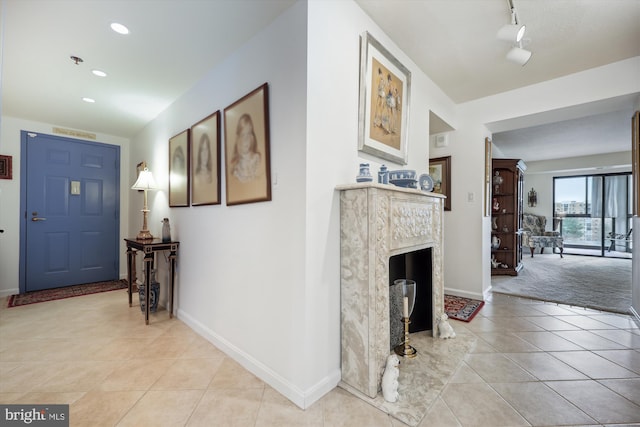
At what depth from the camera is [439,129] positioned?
12.1ft

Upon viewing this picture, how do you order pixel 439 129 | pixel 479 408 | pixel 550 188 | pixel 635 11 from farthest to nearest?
pixel 550 188, pixel 439 129, pixel 635 11, pixel 479 408

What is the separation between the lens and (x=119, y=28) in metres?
1.97

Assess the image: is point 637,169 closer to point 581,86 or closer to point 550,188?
point 581,86

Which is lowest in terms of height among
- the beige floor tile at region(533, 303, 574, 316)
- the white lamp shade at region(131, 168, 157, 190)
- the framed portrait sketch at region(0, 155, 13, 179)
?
the beige floor tile at region(533, 303, 574, 316)

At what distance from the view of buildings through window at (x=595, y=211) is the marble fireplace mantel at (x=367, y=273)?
8.14 metres

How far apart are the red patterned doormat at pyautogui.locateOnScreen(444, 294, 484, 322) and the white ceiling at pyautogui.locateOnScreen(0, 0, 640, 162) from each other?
7.40 feet

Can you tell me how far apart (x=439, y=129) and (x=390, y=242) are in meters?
2.61

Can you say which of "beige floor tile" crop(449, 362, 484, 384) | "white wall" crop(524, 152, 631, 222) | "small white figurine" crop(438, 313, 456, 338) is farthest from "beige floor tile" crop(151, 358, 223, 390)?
"white wall" crop(524, 152, 631, 222)

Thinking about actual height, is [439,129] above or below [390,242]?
above

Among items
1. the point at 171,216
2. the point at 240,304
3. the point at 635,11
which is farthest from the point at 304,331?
the point at 635,11

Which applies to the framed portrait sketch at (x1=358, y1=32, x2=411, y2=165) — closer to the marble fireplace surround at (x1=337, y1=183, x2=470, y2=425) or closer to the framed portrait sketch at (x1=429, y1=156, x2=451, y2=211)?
the marble fireplace surround at (x1=337, y1=183, x2=470, y2=425)

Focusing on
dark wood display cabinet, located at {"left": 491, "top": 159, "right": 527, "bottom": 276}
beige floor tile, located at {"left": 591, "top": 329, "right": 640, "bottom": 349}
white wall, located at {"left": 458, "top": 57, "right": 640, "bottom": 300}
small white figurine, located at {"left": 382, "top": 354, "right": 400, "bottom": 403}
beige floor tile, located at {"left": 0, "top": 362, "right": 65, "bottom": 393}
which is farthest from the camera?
dark wood display cabinet, located at {"left": 491, "top": 159, "right": 527, "bottom": 276}

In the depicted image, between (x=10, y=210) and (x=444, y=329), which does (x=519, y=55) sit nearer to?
(x=444, y=329)

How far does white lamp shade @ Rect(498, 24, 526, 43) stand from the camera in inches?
75.2
